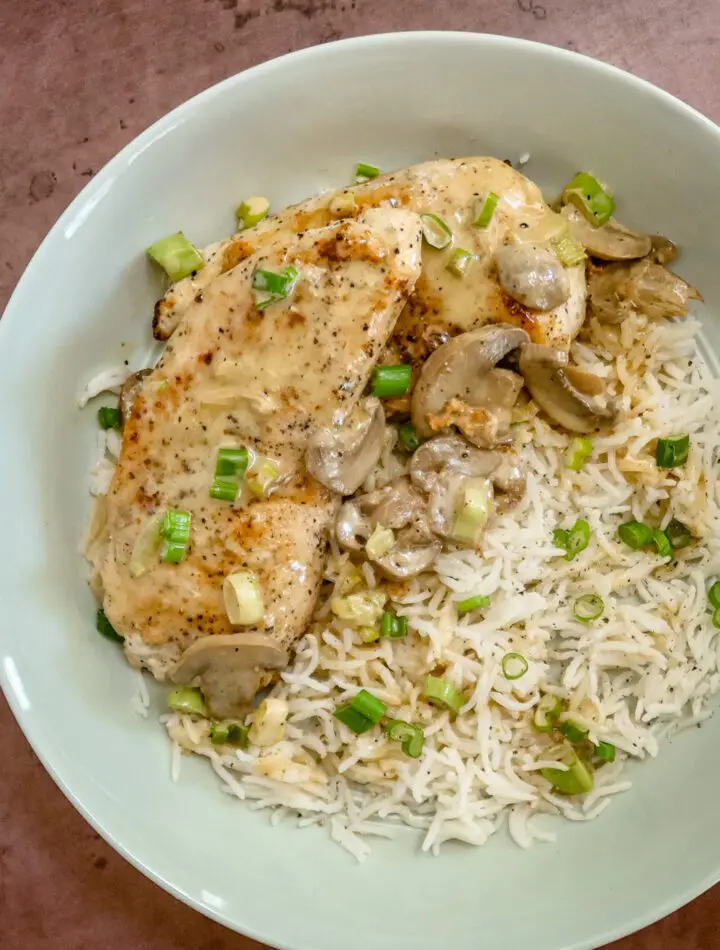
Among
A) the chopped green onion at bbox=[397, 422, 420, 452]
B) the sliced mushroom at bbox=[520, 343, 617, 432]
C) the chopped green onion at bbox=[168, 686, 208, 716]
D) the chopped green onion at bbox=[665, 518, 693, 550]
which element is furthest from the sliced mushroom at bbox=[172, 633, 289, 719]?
the chopped green onion at bbox=[665, 518, 693, 550]

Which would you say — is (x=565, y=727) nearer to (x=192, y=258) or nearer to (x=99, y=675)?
(x=99, y=675)

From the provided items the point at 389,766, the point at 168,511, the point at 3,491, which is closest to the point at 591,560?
the point at 389,766

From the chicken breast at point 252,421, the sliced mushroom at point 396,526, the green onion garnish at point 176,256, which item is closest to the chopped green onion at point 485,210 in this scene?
the chicken breast at point 252,421

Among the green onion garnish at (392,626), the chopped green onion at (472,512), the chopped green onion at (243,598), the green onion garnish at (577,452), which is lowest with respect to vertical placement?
the green onion garnish at (392,626)

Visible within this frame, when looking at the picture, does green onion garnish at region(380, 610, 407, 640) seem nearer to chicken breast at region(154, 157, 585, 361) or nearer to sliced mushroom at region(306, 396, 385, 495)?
sliced mushroom at region(306, 396, 385, 495)

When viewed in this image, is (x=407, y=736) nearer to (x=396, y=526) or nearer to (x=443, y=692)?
(x=443, y=692)

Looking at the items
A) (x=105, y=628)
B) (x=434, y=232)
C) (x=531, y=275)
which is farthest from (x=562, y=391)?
(x=105, y=628)

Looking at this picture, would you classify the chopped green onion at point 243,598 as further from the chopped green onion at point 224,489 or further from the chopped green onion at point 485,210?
the chopped green onion at point 485,210
